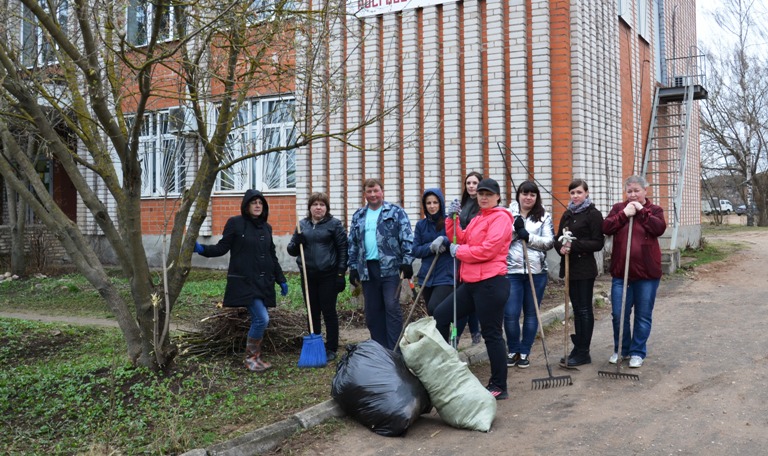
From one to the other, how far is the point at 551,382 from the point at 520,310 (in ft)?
3.03

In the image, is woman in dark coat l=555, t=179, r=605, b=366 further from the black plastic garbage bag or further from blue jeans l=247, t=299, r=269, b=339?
blue jeans l=247, t=299, r=269, b=339

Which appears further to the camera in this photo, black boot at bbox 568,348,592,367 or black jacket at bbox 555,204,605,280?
black boot at bbox 568,348,592,367

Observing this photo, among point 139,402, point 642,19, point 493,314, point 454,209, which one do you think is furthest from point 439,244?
point 642,19

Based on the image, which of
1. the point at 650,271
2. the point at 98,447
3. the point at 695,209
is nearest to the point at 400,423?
the point at 98,447

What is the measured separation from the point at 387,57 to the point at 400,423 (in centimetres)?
863

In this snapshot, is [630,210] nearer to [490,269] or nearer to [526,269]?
[526,269]

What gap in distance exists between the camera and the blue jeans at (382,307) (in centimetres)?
648

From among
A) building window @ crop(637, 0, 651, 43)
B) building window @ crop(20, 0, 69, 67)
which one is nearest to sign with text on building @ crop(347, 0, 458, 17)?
building window @ crop(20, 0, 69, 67)

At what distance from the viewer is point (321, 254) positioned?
263 inches

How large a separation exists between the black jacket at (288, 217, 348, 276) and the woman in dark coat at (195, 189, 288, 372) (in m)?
0.34

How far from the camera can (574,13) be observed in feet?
36.1

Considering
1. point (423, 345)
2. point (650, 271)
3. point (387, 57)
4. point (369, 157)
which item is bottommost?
point (423, 345)

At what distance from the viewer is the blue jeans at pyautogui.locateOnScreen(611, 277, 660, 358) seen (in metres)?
6.32

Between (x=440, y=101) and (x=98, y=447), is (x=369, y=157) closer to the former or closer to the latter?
(x=440, y=101)
